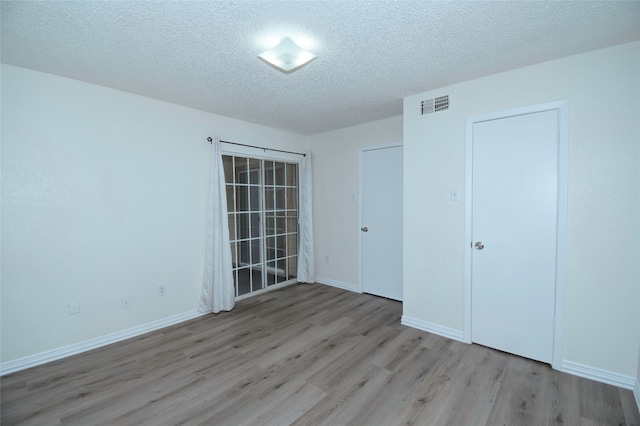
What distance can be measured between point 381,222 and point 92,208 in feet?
11.1

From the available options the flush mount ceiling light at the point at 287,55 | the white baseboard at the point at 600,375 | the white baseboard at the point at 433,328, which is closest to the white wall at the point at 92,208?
the flush mount ceiling light at the point at 287,55

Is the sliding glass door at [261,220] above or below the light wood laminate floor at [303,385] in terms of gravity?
above

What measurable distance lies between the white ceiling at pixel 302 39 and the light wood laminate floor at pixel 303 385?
255 cm

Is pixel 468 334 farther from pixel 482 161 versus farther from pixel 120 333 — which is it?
pixel 120 333

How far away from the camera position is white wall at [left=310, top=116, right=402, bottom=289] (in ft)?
14.3

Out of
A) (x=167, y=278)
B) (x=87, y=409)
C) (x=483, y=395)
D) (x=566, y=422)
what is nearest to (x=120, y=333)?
(x=167, y=278)

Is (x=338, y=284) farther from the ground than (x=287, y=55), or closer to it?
closer to it

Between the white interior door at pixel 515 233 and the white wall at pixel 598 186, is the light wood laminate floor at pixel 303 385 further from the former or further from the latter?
the white wall at pixel 598 186

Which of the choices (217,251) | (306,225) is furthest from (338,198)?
(217,251)

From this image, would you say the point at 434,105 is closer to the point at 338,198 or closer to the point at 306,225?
the point at 338,198

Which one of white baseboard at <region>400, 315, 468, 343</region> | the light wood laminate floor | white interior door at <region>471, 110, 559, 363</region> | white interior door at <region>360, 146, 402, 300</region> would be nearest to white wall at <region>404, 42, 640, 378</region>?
white interior door at <region>471, 110, 559, 363</region>

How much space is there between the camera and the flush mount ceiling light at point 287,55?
198 centimetres

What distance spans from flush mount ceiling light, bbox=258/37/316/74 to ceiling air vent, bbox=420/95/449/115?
4.93ft

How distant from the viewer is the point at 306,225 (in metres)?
4.82
